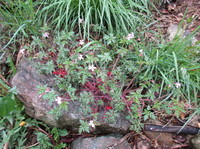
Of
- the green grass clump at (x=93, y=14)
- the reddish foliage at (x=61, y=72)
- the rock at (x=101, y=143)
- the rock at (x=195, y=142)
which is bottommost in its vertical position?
the rock at (x=195, y=142)

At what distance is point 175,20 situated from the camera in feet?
9.23

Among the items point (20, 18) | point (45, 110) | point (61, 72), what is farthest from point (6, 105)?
point (20, 18)

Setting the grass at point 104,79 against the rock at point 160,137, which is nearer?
the grass at point 104,79

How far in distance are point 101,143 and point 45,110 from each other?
0.74 meters

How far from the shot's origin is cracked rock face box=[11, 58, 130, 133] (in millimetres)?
1859

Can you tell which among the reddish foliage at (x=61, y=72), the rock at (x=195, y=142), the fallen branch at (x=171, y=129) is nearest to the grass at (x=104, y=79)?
the reddish foliage at (x=61, y=72)

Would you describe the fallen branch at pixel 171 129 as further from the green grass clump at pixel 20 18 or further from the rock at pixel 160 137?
the green grass clump at pixel 20 18

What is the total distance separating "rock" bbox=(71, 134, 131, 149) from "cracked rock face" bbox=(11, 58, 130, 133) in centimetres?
9

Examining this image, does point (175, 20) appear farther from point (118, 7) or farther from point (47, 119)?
point (47, 119)

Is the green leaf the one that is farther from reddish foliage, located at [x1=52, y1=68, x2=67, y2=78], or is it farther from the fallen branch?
the fallen branch

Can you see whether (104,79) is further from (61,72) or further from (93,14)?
(93,14)

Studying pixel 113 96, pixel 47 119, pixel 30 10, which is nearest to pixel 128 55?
pixel 113 96

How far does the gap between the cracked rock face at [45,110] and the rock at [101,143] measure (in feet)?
0.29

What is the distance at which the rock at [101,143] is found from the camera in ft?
6.04
